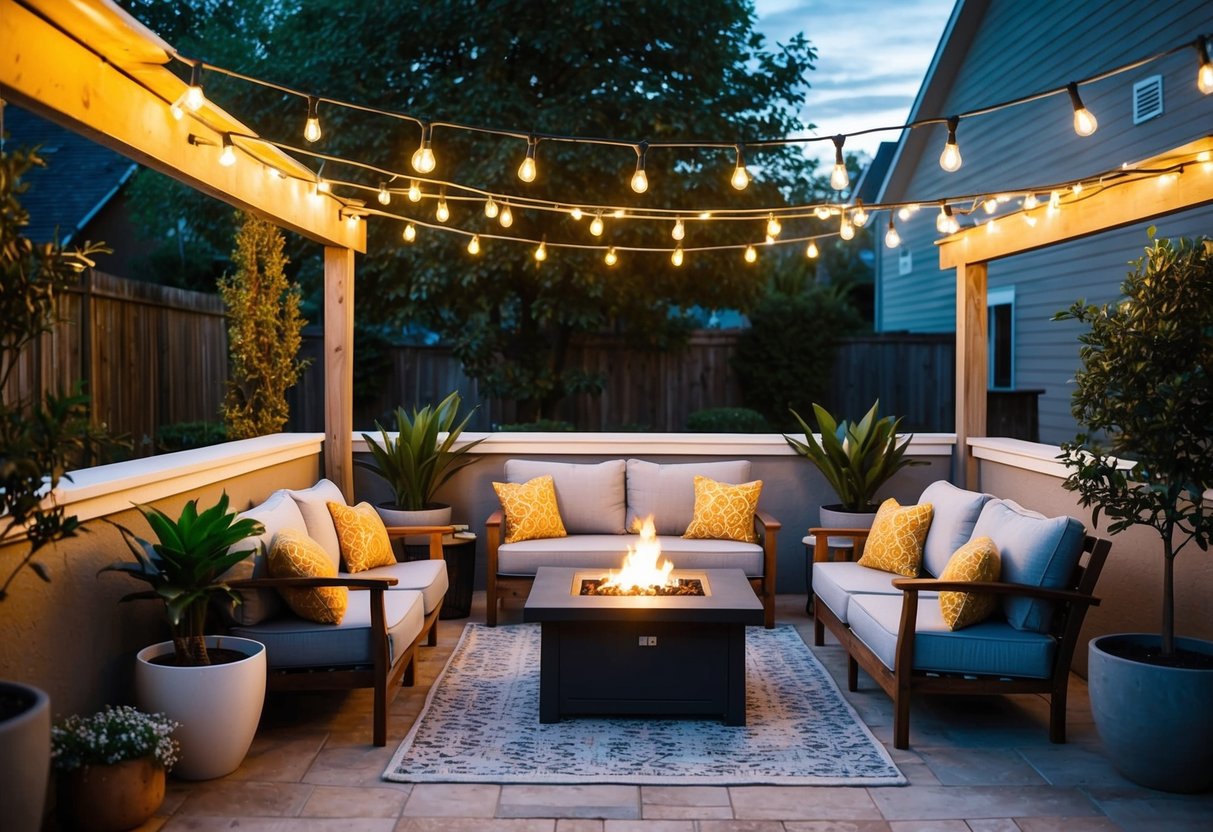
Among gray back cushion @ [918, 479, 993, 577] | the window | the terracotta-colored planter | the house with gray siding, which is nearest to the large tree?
the house with gray siding

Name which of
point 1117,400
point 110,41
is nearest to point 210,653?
point 110,41

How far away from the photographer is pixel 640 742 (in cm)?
427

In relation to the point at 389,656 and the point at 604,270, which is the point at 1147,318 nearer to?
the point at 389,656

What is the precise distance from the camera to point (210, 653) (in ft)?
12.9

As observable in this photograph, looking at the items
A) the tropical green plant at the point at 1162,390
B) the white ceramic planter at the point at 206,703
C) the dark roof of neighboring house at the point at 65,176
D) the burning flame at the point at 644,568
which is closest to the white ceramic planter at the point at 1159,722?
the tropical green plant at the point at 1162,390

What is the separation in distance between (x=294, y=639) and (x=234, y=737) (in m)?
0.46

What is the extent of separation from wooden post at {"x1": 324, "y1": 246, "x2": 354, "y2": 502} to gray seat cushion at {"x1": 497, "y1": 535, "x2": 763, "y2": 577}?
136cm

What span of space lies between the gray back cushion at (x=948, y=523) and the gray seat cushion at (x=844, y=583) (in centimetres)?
20

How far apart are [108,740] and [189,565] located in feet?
2.13

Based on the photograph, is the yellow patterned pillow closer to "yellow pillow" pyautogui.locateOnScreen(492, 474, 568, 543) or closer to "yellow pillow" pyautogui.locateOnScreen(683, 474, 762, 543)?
"yellow pillow" pyautogui.locateOnScreen(683, 474, 762, 543)

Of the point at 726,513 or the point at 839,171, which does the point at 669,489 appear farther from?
the point at 839,171

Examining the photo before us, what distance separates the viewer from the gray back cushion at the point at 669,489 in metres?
6.46

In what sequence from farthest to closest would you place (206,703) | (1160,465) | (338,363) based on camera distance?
(338,363), (1160,465), (206,703)

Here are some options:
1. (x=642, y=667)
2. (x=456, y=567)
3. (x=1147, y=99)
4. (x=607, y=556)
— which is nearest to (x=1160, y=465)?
(x=642, y=667)
